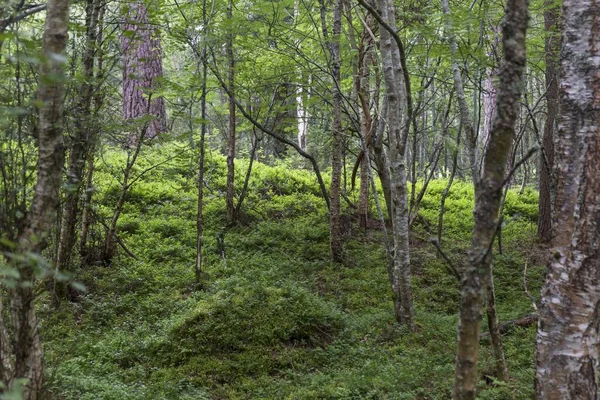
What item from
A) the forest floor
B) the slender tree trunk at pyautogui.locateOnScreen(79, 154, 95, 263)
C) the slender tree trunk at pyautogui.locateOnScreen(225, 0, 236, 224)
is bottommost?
the forest floor

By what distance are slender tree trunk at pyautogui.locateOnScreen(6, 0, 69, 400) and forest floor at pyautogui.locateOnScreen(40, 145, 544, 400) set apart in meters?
0.60

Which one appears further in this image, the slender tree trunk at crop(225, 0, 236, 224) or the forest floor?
the slender tree trunk at crop(225, 0, 236, 224)

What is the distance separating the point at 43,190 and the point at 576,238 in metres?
3.32

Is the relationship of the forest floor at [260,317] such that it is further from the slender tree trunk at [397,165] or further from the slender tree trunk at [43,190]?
the slender tree trunk at [43,190]

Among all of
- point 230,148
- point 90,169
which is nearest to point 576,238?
point 90,169

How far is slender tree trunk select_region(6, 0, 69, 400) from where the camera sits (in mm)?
2705

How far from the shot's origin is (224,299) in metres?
5.58

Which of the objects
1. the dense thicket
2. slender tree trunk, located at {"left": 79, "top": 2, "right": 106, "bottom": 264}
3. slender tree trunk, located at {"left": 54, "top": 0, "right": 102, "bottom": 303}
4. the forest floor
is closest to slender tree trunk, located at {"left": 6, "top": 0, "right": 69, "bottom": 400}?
the dense thicket

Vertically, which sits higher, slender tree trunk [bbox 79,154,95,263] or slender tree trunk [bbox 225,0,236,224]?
slender tree trunk [bbox 225,0,236,224]

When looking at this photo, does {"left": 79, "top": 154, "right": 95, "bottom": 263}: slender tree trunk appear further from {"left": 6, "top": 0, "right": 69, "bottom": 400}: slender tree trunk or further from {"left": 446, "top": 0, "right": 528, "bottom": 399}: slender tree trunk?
{"left": 446, "top": 0, "right": 528, "bottom": 399}: slender tree trunk

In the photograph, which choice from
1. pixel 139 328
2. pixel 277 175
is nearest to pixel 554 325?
pixel 139 328

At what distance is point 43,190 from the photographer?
2.81 m

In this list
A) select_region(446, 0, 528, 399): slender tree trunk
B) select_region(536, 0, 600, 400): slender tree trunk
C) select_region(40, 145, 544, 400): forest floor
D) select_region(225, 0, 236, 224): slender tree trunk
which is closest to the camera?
select_region(446, 0, 528, 399): slender tree trunk

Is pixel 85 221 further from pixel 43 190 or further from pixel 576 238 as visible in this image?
pixel 576 238
